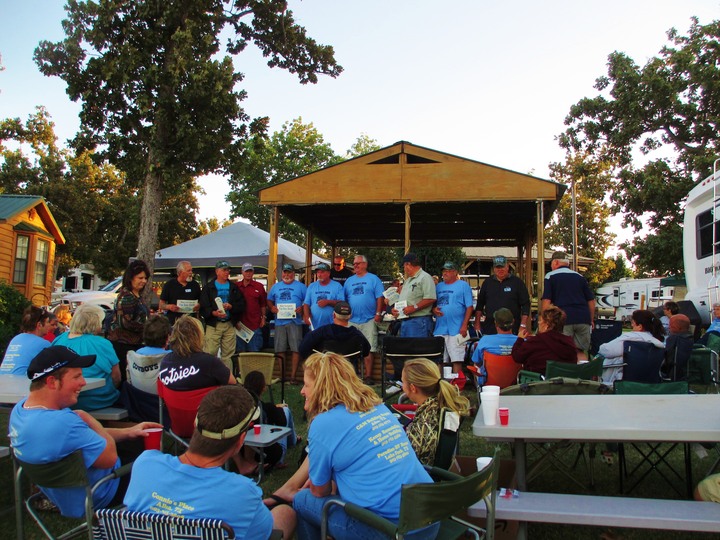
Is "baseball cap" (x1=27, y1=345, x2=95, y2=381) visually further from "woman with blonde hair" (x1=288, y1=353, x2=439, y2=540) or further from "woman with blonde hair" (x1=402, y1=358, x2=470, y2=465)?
"woman with blonde hair" (x1=402, y1=358, x2=470, y2=465)

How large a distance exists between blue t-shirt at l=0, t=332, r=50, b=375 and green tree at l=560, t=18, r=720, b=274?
66.7 feet

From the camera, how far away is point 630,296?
28.2 meters

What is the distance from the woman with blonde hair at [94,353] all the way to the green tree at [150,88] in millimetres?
9336

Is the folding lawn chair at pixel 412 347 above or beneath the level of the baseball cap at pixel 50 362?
beneath

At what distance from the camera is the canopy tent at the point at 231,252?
13453mm

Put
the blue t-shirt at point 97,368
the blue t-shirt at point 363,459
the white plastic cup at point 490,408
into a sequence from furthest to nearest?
the blue t-shirt at point 97,368 < the white plastic cup at point 490,408 < the blue t-shirt at point 363,459

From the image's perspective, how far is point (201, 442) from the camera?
1.94 m

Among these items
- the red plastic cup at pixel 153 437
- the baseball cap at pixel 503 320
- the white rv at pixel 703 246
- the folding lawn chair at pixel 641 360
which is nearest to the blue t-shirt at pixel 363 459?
the red plastic cup at pixel 153 437

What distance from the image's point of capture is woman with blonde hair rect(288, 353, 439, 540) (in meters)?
2.26

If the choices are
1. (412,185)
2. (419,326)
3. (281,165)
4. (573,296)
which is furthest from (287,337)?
(281,165)

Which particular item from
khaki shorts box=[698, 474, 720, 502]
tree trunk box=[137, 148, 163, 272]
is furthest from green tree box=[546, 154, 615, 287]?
khaki shorts box=[698, 474, 720, 502]

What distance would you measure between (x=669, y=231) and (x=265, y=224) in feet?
74.5

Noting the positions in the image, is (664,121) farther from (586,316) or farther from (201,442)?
(201,442)

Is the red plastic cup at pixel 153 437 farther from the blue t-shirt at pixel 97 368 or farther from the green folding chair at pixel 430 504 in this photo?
the blue t-shirt at pixel 97 368
